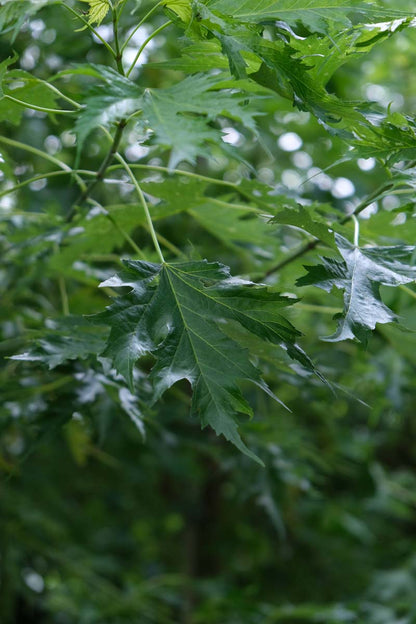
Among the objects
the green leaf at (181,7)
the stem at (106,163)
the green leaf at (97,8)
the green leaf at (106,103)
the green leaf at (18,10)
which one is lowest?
the stem at (106,163)

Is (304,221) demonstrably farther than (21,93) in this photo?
No

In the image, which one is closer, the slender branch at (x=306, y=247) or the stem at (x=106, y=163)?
the stem at (x=106, y=163)

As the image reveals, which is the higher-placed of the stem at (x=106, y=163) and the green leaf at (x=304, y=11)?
the green leaf at (x=304, y=11)

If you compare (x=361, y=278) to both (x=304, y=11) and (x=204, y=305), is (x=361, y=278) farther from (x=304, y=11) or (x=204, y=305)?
(x=304, y=11)

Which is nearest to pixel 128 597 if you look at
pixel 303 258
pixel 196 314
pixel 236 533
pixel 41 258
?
pixel 236 533

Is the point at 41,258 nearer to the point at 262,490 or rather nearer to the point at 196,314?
the point at 196,314

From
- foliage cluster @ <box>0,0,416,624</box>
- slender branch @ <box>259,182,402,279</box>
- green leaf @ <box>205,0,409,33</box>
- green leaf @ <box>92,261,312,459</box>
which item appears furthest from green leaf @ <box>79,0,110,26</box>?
slender branch @ <box>259,182,402,279</box>

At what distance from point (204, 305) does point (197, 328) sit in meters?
0.03

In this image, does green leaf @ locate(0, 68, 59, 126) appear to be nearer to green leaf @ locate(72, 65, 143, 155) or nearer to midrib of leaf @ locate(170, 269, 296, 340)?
green leaf @ locate(72, 65, 143, 155)

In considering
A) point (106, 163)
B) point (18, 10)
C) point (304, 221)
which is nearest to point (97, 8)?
point (18, 10)

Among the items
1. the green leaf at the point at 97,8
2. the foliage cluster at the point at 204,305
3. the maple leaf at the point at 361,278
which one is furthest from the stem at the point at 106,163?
the maple leaf at the point at 361,278

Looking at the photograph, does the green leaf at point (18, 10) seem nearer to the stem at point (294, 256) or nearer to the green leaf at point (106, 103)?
the green leaf at point (106, 103)

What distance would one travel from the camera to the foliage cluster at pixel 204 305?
2.24 ft

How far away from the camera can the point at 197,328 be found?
2.30ft
